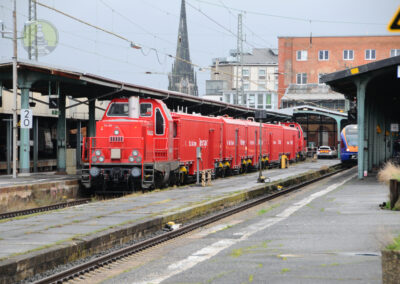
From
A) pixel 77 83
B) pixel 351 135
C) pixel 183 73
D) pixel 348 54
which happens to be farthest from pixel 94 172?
pixel 183 73

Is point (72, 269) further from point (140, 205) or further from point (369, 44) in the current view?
point (369, 44)

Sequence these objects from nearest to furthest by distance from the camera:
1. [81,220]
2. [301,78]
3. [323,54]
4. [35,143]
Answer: [81,220]
[35,143]
[323,54]
[301,78]

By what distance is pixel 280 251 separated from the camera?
9312 millimetres

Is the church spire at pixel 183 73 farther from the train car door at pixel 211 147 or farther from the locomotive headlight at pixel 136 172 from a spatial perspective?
the locomotive headlight at pixel 136 172

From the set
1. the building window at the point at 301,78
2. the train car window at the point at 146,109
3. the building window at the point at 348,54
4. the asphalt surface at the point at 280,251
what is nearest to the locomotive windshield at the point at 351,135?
the train car window at the point at 146,109

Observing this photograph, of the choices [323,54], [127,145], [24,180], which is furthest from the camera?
[323,54]

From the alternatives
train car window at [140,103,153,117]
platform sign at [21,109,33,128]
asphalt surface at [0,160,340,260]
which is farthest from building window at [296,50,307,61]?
asphalt surface at [0,160,340,260]

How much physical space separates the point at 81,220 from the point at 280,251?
5085mm

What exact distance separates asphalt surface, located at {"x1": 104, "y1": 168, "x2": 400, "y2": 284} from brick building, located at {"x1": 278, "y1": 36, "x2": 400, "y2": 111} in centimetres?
6988

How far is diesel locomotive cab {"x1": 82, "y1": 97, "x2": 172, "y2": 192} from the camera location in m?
20.5

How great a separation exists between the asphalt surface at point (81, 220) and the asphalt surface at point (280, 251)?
A: 1.39m

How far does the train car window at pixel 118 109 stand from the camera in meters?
21.5

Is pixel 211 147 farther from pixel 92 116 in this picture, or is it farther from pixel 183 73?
pixel 183 73

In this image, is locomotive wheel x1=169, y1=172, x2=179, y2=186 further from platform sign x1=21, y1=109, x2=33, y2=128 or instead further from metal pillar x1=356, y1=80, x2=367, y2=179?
metal pillar x1=356, y1=80, x2=367, y2=179
